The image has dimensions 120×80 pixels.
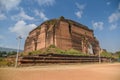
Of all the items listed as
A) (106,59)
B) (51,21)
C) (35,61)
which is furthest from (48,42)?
(106,59)

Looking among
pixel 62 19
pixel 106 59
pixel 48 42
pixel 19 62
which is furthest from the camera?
pixel 106 59

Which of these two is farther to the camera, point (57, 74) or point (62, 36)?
point (62, 36)

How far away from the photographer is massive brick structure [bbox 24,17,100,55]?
1185 inches

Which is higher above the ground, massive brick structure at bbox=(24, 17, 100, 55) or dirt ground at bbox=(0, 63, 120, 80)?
massive brick structure at bbox=(24, 17, 100, 55)

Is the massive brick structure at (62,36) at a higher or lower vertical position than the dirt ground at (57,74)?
higher

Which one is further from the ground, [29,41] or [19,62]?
[29,41]

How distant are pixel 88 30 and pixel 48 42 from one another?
600 inches

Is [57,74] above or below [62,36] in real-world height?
below

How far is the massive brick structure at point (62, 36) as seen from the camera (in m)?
30.1

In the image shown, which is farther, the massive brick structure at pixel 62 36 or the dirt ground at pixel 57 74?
the massive brick structure at pixel 62 36

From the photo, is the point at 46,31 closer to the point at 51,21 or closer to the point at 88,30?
the point at 51,21

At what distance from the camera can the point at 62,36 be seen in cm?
3095

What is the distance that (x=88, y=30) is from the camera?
41562 millimetres

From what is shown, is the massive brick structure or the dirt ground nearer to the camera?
the dirt ground
